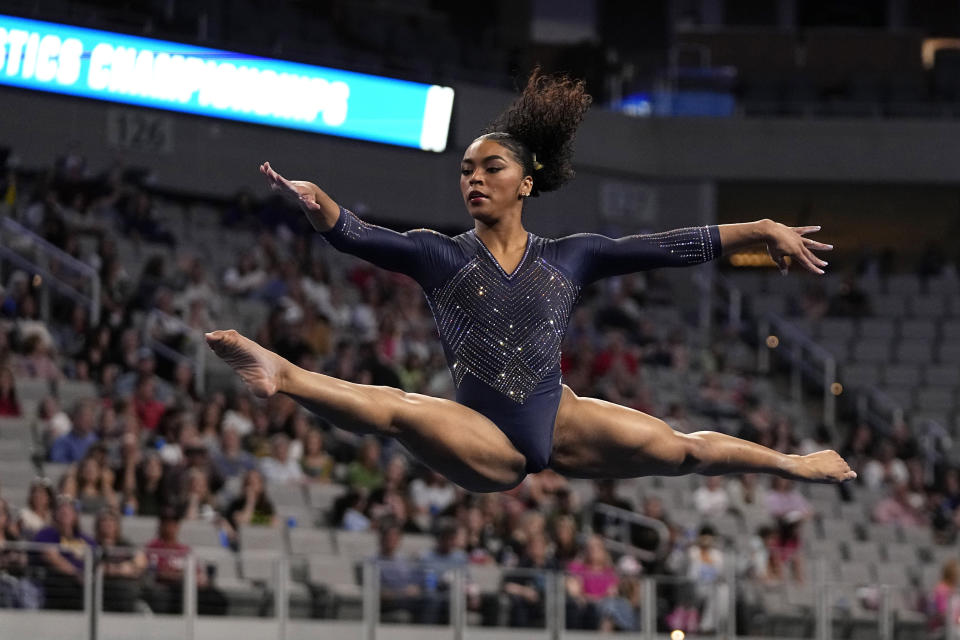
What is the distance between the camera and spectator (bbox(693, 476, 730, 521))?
43.3ft

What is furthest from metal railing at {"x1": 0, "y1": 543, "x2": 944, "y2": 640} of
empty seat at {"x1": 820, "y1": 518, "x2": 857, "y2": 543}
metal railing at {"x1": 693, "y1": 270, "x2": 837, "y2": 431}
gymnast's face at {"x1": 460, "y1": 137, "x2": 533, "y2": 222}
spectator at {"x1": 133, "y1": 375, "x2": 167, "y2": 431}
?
metal railing at {"x1": 693, "y1": 270, "x2": 837, "y2": 431}

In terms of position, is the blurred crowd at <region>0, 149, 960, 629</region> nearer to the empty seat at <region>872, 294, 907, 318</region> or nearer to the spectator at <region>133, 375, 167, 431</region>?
the spectator at <region>133, 375, 167, 431</region>

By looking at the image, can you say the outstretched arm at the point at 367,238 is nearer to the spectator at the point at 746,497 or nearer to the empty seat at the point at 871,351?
the spectator at the point at 746,497

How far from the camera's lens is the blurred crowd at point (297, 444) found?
9.84m

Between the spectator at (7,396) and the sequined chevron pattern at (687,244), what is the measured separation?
6153mm

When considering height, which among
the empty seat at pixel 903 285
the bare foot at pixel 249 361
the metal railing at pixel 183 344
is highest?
the empty seat at pixel 903 285

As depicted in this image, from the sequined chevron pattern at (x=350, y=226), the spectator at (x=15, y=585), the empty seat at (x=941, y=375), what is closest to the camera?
the sequined chevron pattern at (x=350, y=226)

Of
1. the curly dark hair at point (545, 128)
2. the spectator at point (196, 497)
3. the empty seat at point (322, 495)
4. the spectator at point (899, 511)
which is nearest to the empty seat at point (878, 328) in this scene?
the spectator at point (899, 511)

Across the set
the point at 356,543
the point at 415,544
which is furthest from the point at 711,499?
the point at 356,543

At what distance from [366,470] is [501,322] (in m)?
6.29

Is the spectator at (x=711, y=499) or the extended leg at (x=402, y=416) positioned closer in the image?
the extended leg at (x=402, y=416)

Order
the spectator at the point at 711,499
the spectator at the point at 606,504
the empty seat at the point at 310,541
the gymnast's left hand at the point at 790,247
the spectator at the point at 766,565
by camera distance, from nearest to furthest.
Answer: the gymnast's left hand at the point at 790,247
the empty seat at the point at 310,541
the spectator at the point at 766,565
the spectator at the point at 606,504
the spectator at the point at 711,499

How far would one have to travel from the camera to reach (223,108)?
11531 millimetres

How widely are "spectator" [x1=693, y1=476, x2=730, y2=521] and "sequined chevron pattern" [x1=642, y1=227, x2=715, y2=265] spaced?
8131 mm
